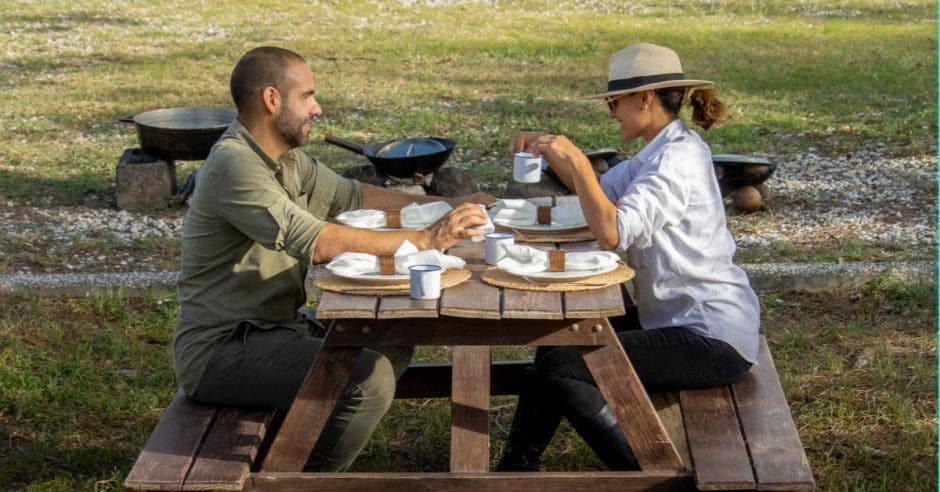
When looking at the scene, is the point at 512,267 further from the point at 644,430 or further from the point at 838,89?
the point at 838,89

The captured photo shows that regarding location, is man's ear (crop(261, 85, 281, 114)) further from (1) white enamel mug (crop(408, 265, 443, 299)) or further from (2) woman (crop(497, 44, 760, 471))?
(1) white enamel mug (crop(408, 265, 443, 299))

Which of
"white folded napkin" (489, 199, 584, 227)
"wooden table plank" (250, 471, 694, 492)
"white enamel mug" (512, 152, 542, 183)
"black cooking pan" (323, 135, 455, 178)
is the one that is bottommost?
"black cooking pan" (323, 135, 455, 178)

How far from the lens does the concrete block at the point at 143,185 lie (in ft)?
30.3

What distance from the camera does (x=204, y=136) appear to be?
9.22 m

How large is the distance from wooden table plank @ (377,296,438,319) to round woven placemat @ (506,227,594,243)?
108 centimetres

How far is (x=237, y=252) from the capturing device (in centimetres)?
442

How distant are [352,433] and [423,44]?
1278 centimetres

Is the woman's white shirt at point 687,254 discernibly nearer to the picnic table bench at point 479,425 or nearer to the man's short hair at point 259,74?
the picnic table bench at point 479,425

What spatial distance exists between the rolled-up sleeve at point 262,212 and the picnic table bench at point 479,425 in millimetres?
436

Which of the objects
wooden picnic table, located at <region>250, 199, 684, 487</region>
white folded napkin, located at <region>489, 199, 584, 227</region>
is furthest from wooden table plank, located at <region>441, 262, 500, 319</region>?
white folded napkin, located at <region>489, 199, 584, 227</region>

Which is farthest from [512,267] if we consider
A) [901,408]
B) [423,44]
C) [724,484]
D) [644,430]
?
[423,44]

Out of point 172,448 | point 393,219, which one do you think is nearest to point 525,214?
point 393,219

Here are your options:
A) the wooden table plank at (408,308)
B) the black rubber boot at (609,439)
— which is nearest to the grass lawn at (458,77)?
the black rubber boot at (609,439)

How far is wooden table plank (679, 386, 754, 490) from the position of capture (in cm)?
379
